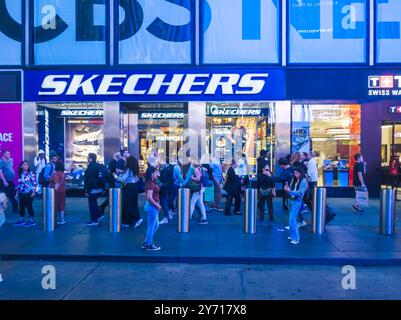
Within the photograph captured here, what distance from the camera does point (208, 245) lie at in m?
7.92

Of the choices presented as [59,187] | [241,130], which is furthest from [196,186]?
[241,130]

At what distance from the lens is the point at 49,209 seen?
9273 millimetres

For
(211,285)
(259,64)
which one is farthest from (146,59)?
(211,285)

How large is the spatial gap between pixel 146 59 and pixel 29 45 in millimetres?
4490

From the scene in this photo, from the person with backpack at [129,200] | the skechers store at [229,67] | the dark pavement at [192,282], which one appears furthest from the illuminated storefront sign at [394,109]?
the person with backpack at [129,200]

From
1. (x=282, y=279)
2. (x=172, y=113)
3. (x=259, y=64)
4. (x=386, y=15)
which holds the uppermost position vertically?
(x=386, y=15)

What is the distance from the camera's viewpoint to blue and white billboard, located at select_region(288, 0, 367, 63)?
14562mm

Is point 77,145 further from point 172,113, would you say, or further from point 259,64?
point 259,64

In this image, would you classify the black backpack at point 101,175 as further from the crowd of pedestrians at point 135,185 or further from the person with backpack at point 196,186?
the person with backpack at point 196,186

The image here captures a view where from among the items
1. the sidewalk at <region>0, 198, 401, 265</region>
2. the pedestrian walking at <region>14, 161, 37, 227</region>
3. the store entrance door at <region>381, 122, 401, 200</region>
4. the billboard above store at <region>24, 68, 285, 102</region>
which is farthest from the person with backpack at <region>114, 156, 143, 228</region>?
the store entrance door at <region>381, 122, 401, 200</region>

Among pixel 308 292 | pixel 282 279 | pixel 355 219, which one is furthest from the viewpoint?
pixel 355 219

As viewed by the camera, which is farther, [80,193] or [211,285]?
[80,193]

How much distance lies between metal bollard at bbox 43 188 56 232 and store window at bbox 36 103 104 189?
6.03m

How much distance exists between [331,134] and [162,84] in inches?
264
